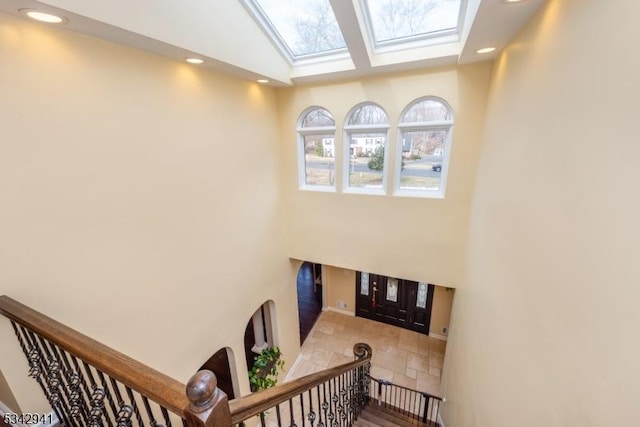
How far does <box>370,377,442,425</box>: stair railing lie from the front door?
1866 mm

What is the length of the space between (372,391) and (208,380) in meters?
5.66

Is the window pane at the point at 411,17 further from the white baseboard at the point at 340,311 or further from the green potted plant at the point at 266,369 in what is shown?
the white baseboard at the point at 340,311

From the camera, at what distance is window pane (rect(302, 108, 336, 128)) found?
4.46 metres

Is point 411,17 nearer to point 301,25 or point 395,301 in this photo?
point 301,25

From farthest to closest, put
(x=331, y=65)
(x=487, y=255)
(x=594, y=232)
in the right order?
(x=331, y=65) < (x=487, y=255) < (x=594, y=232)

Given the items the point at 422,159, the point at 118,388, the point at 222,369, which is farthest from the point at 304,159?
the point at 118,388

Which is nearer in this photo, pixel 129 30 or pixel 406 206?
pixel 129 30

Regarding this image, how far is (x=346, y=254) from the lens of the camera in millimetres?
5008

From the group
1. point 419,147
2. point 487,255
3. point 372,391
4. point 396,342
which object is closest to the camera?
point 487,255

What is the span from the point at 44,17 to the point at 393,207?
412 centimetres

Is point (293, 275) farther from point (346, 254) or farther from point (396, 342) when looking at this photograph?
point (396, 342)

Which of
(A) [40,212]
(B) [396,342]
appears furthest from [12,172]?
(B) [396,342]

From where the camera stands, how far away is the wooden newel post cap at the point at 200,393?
765mm

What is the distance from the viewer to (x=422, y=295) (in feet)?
21.9
